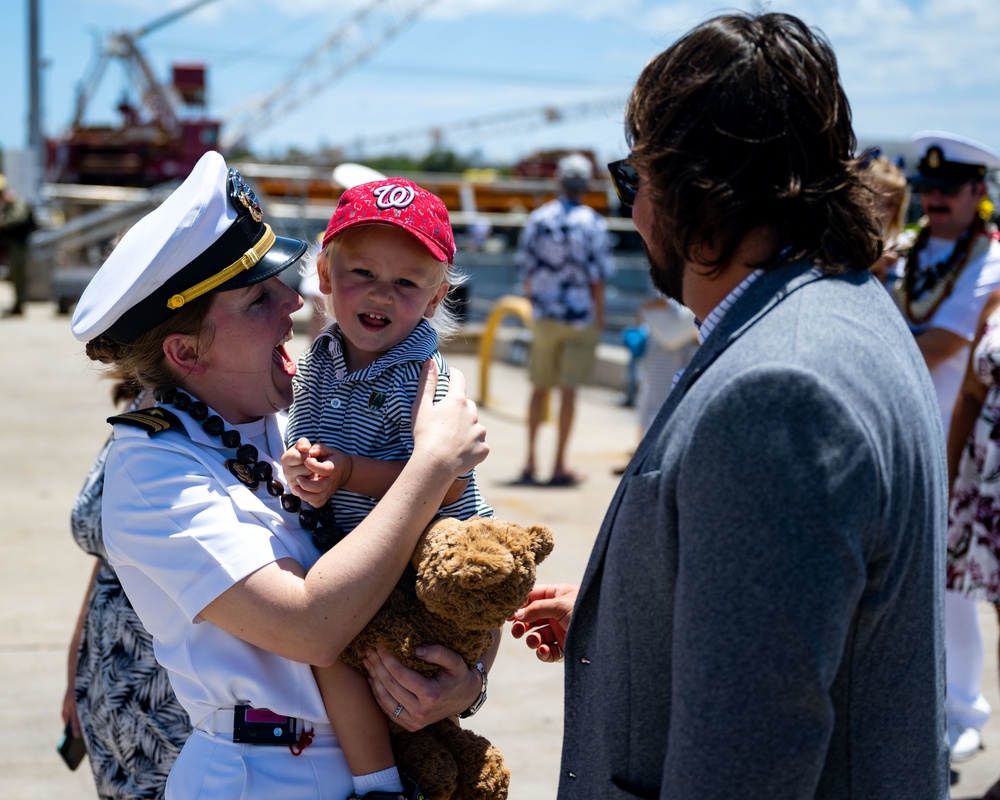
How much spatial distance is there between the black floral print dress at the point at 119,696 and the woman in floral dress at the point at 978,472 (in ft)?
9.64

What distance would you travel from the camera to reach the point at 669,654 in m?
1.37

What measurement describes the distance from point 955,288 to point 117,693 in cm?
347

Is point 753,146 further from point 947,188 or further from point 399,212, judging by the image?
point 947,188

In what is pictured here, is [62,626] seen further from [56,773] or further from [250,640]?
[250,640]

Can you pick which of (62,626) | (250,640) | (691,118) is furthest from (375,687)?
(62,626)

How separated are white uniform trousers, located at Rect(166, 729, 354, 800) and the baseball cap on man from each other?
3590 mm

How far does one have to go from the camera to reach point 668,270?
1.52 meters

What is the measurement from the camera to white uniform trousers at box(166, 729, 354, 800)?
1.79 meters

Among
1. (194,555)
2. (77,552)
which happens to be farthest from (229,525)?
(77,552)

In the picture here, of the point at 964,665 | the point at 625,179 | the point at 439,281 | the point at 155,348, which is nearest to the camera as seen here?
the point at 625,179

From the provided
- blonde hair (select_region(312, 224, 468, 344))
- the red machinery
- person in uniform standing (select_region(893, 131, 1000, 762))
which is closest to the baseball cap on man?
person in uniform standing (select_region(893, 131, 1000, 762))

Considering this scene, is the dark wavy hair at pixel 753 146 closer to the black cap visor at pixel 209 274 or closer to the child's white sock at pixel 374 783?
the black cap visor at pixel 209 274

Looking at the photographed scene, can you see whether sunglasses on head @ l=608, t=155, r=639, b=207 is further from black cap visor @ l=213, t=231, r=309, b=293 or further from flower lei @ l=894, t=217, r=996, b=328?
flower lei @ l=894, t=217, r=996, b=328

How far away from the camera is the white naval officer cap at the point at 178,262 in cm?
182
